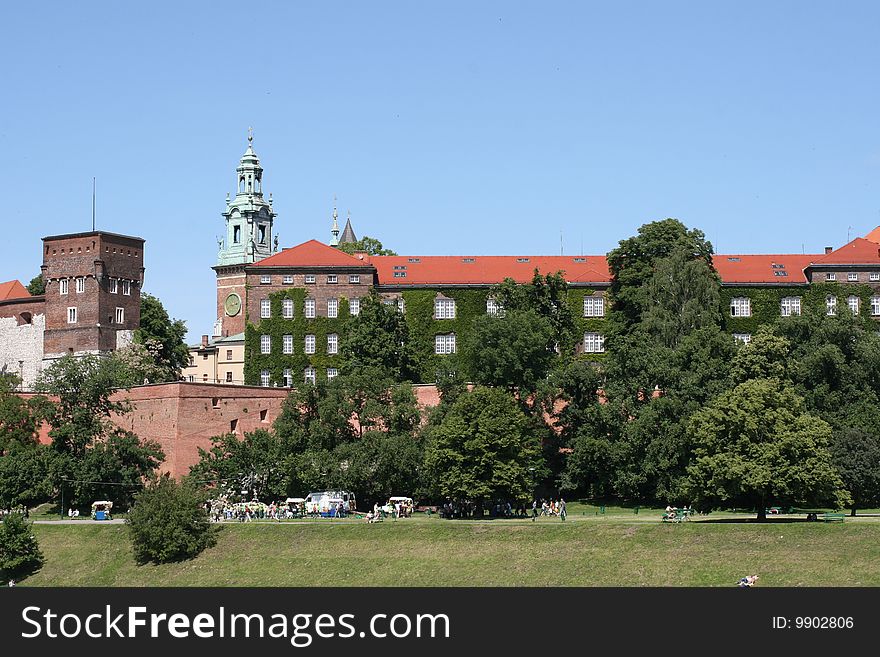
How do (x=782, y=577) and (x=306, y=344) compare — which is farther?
(x=306, y=344)

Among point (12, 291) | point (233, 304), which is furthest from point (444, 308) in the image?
point (12, 291)

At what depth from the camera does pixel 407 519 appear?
60.6 metres

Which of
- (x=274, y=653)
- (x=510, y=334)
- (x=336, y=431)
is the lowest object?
(x=274, y=653)

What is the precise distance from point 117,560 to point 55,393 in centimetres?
1456

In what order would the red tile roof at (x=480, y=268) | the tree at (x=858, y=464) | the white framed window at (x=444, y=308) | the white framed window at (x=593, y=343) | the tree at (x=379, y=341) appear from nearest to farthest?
the tree at (x=858, y=464) → the tree at (x=379, y=341) → the white framed window at (x=593, y=343) → the white framed window at (x=444, y=308) → the red tile roof at (x=480, y=268)

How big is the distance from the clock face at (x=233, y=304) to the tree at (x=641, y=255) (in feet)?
104

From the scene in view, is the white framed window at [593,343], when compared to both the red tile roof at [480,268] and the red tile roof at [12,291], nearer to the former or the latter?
the red tile roof at [480,268]

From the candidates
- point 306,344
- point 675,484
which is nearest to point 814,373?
point 675,484

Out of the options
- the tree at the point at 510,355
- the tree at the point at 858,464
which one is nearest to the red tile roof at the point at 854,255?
the tree at the point at 510,355

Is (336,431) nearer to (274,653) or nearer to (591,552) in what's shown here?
(591,552)

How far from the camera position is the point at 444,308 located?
88.0 metres

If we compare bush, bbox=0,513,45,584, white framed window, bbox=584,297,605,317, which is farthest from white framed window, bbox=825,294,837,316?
bush, bbox=0,513,45,584

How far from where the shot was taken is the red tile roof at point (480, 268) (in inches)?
3506

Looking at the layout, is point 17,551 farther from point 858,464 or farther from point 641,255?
point 641,255
